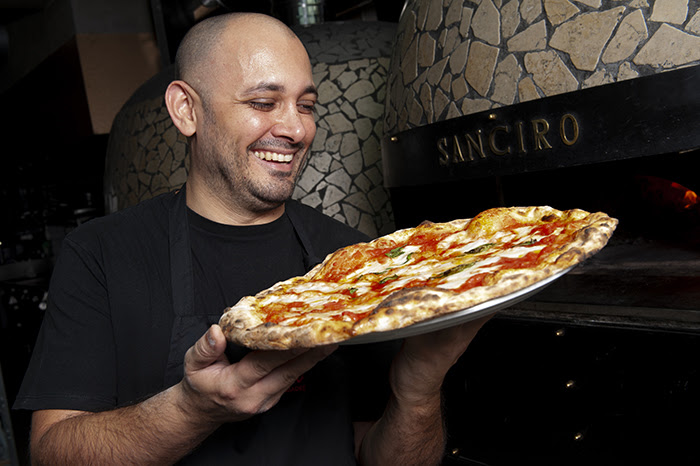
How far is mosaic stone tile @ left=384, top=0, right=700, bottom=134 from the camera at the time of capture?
4.74 ft

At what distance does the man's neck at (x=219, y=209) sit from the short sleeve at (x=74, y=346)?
0.31 m

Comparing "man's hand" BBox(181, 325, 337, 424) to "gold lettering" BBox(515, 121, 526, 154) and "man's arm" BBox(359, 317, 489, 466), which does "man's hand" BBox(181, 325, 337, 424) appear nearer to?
"man's arm" BBox(359, 317, 489, 466)

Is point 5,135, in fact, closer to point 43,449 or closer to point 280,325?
point 43,449

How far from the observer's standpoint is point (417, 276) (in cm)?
113

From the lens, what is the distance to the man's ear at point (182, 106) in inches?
65.4

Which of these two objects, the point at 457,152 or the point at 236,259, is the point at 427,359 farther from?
the point at 457,152

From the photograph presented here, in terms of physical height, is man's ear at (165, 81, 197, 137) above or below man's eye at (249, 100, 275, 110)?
above

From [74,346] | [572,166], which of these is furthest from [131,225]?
[572,166]

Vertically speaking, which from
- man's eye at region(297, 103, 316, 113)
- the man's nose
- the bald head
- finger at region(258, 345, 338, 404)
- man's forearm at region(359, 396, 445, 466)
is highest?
the bald head

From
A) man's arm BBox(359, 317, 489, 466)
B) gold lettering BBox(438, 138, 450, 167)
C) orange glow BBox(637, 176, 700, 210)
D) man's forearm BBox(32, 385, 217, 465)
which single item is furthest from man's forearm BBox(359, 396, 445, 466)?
orange glow BBox(637, 176, 700, 210)

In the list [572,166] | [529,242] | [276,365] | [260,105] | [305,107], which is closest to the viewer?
[276,365]

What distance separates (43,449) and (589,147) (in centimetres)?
144

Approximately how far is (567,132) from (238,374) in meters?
1.05

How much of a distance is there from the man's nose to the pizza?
13.8 inches
